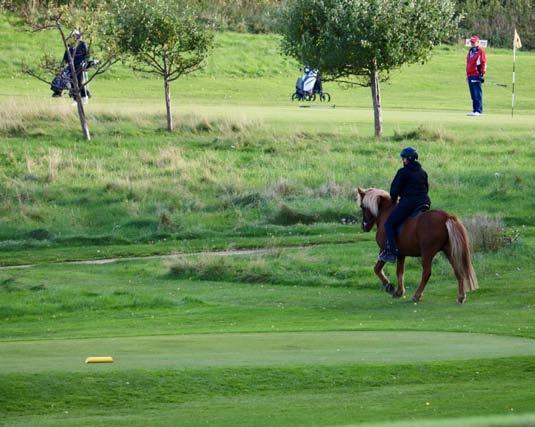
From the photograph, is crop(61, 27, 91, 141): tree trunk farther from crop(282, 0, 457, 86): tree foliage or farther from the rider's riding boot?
the rider's riding boot

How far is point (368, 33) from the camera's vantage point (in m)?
41.5

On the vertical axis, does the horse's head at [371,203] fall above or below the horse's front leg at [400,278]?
above

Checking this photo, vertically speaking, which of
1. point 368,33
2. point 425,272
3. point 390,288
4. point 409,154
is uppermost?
point 368,33

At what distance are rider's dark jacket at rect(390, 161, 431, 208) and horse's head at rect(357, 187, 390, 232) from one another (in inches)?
27.9

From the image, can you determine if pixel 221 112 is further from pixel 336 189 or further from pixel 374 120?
pixel 336 189

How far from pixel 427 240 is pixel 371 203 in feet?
5.10

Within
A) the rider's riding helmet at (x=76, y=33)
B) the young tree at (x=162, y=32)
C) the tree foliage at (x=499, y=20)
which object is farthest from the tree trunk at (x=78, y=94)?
the tree foliage at (x=499, y=20)

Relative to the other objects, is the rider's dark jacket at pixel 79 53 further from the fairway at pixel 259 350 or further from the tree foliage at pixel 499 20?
the tree foliage at pixel 499 20

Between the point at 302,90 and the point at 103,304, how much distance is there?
33.9 m

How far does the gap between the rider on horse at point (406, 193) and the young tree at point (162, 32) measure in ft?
68.5

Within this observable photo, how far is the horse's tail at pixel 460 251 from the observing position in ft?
67.7

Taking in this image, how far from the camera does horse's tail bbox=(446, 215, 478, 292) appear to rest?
20.6 metres

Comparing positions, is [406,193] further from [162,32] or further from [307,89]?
[307,89]

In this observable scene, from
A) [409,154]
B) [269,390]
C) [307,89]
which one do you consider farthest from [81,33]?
[269,390]
